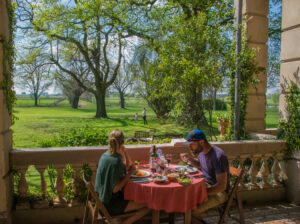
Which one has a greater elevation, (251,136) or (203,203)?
(251,136)

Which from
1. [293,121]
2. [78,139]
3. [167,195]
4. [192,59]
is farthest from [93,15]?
[167,195]

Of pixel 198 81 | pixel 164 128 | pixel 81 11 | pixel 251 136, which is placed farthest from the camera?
pixel 164 128

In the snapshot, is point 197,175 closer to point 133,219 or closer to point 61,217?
point 133,219

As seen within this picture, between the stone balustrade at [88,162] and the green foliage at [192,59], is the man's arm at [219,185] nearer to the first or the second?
the stone balustrade at [88,162]

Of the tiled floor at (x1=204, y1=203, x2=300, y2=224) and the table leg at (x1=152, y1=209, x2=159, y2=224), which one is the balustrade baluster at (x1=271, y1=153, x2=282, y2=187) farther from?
the table leg at (x1=152, y1=209, x2=159, y2=224)

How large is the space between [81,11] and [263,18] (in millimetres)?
13783

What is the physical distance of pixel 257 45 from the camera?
614 cm

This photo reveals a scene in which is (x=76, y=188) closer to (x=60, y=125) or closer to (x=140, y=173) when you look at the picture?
(x=140, y=173)

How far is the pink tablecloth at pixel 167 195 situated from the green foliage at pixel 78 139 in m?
2.04

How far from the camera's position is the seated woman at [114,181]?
2.78 m

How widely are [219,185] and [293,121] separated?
9.07ft

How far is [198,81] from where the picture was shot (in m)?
5.73

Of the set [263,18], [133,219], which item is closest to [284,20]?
[263,18]

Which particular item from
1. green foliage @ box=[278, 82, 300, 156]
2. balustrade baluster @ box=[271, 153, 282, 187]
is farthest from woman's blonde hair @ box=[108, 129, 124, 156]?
green foliage @ box=[278, 82, 300, 156]
